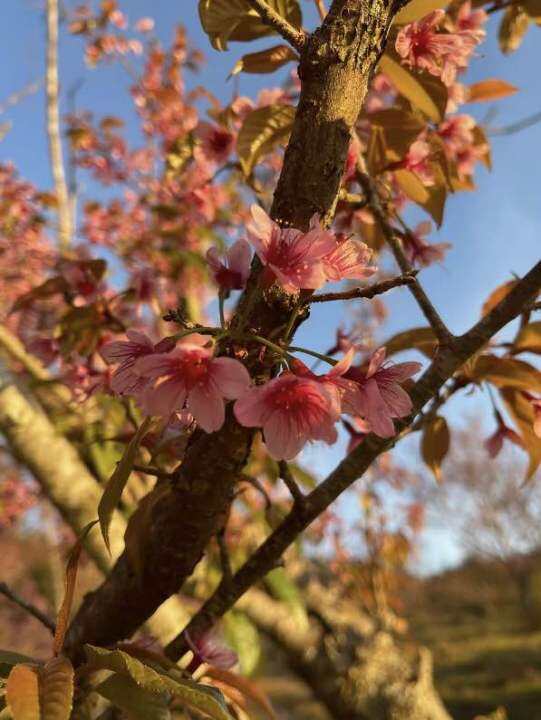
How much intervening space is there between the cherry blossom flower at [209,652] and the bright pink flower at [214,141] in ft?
2.93

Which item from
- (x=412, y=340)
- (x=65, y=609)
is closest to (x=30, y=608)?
(x=65, y=609)

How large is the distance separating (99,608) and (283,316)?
1.35ft

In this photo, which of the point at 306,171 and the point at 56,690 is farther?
the point at 306,171

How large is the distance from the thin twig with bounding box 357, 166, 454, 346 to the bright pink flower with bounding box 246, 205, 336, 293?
10 cm

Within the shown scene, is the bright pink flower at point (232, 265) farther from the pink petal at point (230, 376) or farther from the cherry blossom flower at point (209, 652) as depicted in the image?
the cherry blossom flower at point (209, 652)

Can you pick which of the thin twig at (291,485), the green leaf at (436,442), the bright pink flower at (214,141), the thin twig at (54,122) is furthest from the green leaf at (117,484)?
the thin twig at (54,122)

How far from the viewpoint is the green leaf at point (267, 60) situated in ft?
2.80

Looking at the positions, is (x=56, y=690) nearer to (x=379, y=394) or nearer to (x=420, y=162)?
(x=379, y=394)

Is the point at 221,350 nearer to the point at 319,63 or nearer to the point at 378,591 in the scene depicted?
the point at 319,63

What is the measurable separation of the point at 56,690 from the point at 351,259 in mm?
423

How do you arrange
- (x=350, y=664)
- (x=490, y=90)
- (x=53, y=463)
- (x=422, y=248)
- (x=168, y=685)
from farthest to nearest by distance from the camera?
(x=350, y=664)
(x=53, y=463)
(x=490, y=90)
(x=422, y=248)
(x=168, y=685)

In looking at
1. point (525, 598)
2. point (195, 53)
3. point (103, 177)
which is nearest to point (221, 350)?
point (195, 53)

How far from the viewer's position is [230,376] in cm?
45

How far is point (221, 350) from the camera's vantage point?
1.65ft
